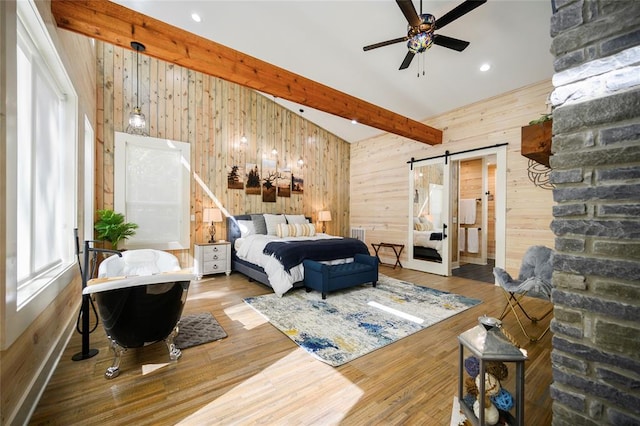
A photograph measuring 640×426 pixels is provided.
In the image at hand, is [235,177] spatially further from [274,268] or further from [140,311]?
[140,311]

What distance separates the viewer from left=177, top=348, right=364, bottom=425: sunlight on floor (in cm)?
150

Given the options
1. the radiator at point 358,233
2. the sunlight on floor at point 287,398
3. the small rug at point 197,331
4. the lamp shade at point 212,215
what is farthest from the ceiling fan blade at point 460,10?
the radiator at point 358,233

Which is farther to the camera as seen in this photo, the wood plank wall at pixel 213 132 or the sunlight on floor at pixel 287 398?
the wood plank wall at pixel 213 132

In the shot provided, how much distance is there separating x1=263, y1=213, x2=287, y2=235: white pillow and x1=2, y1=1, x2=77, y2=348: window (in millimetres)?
2990

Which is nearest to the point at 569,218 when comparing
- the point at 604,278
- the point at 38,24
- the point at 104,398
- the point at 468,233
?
the point at 604,278

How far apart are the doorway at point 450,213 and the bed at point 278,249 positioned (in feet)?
5.36

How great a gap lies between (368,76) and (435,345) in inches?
156

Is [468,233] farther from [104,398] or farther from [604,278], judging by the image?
[104,398]

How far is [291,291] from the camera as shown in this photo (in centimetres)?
A: 382

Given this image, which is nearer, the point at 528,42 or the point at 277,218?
the point at 528,42

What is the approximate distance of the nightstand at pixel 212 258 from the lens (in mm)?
4613

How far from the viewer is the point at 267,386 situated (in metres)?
1.78

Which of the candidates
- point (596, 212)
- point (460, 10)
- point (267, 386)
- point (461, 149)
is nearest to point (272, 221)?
point (267, 386)

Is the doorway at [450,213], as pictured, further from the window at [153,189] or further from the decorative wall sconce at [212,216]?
the window at [153,189]
